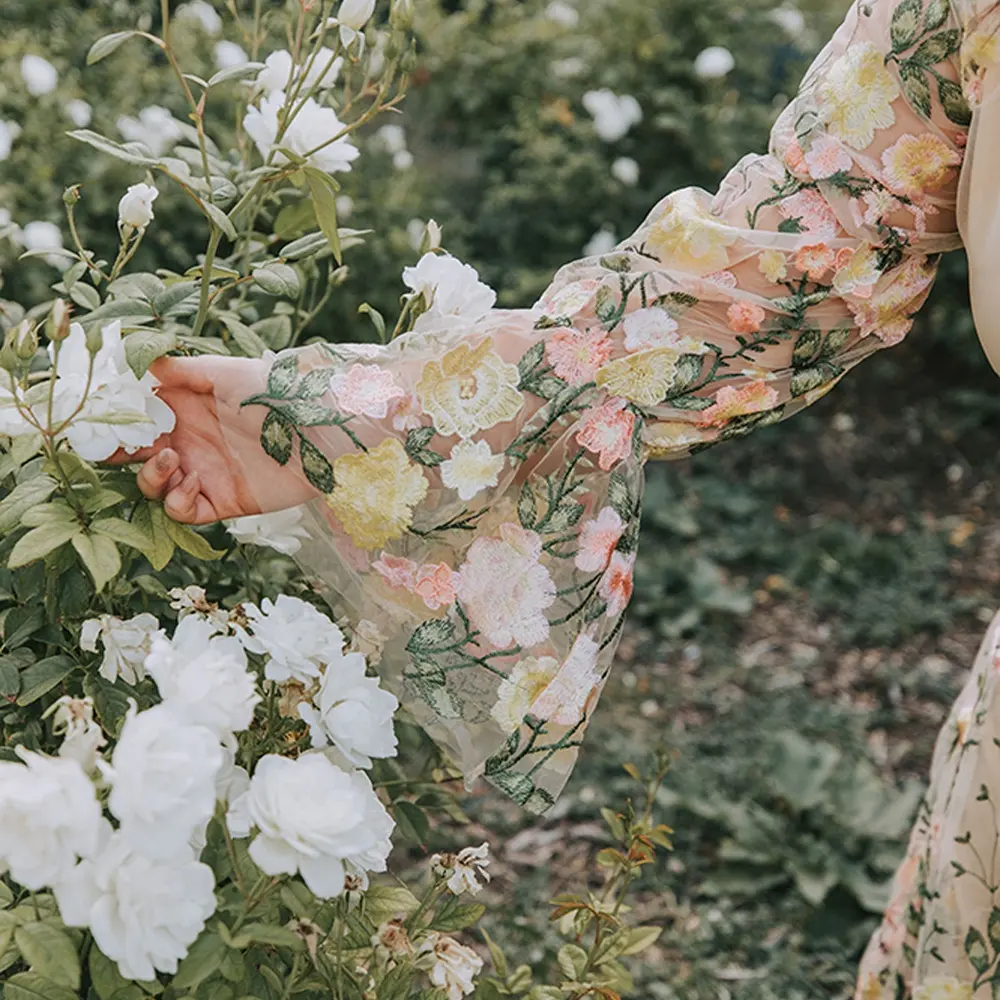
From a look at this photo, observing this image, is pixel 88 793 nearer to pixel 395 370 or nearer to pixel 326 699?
pixel 326 699

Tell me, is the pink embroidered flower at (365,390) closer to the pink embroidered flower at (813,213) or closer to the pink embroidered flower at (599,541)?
the pink embroidered flower at (599,541)

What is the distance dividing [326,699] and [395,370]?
1.16 feet

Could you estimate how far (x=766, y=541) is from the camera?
11.9ft

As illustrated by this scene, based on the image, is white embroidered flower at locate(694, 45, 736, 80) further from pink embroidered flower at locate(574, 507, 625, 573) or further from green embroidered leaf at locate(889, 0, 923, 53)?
pink embroidered flower at locate(574, 507, 625, 573)

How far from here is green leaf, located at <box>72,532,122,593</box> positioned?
96cm

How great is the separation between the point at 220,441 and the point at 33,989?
465 mm

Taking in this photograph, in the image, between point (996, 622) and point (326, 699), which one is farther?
point (996, 622)

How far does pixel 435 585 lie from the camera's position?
1.21 metres

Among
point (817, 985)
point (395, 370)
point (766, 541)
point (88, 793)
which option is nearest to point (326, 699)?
point (88, 793)

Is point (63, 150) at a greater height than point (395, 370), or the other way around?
point (395, 370)

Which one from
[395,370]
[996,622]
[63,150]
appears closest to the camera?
[395,370]

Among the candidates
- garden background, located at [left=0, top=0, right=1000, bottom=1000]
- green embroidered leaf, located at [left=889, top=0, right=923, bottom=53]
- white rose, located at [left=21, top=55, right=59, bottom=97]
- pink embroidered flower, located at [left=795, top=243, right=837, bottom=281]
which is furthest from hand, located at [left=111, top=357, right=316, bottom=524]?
white rose, located at [left=21, top=55, right=59, bottom=97]

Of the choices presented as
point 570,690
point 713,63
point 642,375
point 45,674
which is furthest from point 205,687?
point 713,63

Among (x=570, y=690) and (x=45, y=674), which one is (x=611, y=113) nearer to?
(x=570, y=690)
